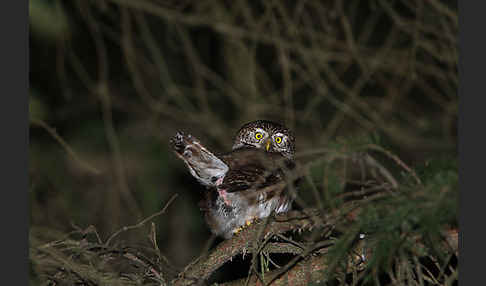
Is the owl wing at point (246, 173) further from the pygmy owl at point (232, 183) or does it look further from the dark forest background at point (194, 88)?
the dark forest background at point (194, 88)

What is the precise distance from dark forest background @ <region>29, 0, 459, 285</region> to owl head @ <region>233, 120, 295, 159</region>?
26 cm

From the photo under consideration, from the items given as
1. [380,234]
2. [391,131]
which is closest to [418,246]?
[380,234]

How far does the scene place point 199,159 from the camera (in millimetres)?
3691

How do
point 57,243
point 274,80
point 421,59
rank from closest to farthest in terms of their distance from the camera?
1. point 57,243
2. point 421,59
3. point 274,80

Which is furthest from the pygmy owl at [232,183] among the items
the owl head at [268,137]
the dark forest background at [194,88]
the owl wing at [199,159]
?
the owl head at [268,137]

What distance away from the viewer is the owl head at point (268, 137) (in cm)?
511

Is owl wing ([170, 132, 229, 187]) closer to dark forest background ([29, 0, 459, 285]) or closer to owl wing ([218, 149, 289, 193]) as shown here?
owl wing ([218, 149, 289, 193])

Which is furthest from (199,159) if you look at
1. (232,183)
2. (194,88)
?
(194,88)

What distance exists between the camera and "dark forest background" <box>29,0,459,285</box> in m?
5.54

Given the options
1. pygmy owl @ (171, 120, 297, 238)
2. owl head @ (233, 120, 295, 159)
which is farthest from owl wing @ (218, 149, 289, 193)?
owl head @ (233, 120, 295, 159)

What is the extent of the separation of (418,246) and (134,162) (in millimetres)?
5479

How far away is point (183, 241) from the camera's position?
7375mm

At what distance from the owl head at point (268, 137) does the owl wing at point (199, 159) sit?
1241 mm

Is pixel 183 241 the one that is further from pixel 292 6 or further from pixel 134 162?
pixel 292 6
